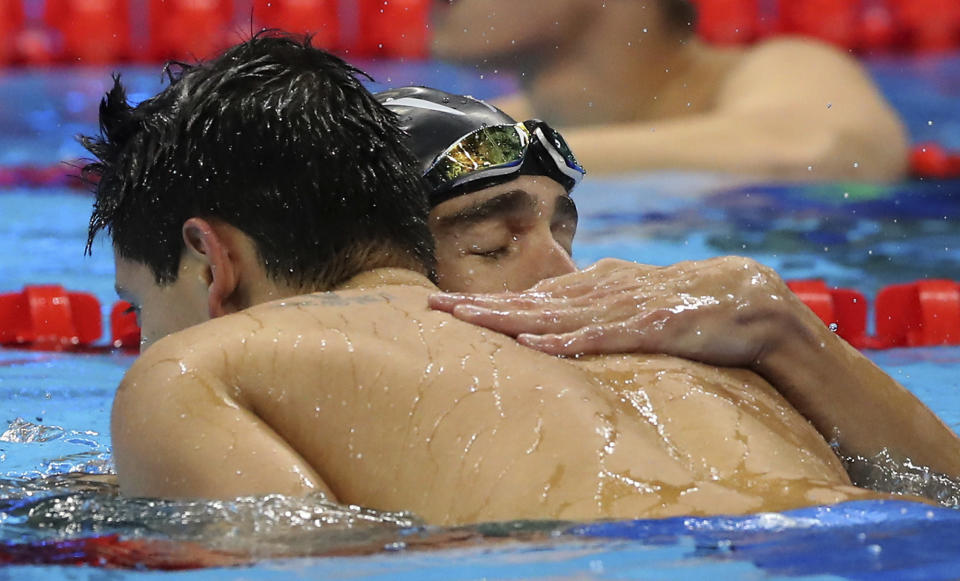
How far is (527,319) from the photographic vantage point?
1804 mm

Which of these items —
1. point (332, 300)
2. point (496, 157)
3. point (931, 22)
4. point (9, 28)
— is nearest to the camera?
point (332, 300)

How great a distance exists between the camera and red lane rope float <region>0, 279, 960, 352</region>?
3842 millimetres

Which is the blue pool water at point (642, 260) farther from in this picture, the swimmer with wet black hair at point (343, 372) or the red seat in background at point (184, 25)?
the red seat in background at point (184, 25)

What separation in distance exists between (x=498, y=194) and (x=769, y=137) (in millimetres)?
3892

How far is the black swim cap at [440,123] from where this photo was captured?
242 centimetres

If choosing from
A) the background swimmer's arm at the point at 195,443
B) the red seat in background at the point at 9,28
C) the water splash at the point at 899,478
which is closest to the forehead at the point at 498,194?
the water splash at the point at 899,478

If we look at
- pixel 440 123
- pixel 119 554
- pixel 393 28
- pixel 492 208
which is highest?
pixel 393 28

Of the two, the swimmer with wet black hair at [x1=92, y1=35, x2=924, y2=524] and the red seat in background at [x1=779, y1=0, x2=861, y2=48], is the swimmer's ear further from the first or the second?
the red seat in background at [x1=779, y1=0, x2=861, y2=48]

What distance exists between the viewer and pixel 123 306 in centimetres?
396

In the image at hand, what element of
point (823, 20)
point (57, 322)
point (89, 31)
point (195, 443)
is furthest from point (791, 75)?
point (195, 443)

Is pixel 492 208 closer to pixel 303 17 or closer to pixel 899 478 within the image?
pixel 899 478

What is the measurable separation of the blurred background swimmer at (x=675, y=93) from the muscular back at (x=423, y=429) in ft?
14.2

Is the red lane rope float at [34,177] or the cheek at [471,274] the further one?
the red lane rope float at [34,177]

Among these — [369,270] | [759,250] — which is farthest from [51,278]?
[369,270]
